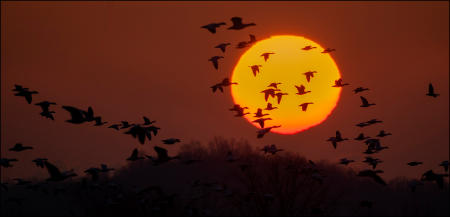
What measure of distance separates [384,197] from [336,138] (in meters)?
103

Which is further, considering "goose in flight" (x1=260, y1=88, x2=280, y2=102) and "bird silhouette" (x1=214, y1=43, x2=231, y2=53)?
"goose in flight" (x1=260, y1=88, x2=280, y2=102)

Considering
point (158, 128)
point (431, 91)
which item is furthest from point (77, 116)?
point (431, 91)

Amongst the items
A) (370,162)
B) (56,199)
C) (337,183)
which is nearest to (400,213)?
(337,183)

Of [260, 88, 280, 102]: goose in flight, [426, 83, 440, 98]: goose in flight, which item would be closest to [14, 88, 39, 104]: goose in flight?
[260, 88, 280, 102]: goose in flight

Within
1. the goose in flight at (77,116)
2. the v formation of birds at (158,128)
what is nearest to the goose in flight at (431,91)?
the v formation of birds at (158,128)

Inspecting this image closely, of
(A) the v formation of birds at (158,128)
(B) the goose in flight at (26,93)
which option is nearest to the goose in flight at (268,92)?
(A) the v formation of birds at (158,128)

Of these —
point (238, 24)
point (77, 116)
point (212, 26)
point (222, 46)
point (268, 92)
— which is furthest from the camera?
point (268, 92)

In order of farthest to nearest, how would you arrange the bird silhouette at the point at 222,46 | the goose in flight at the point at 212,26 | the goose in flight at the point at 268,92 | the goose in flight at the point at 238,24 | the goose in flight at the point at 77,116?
1. the goose in flight at the point at 268,92
2. the bird silhouette at the point at 222,46
3. the goose in flight at the point at 238,24
4. the goose in flight at the point at 212,26
5. the goose in flight at the point at 77,116

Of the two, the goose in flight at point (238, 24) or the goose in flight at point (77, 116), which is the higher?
the goose in flight at point (238, 24)

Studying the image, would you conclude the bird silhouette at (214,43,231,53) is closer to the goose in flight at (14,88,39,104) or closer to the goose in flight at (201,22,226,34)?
the goose in flight at (201,22,226,34)

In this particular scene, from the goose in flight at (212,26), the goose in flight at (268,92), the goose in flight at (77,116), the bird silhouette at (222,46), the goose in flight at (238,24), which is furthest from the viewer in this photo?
the goose in flight at (268,92)

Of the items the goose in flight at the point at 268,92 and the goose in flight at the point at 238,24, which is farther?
the goose in flight at the point at 268,92

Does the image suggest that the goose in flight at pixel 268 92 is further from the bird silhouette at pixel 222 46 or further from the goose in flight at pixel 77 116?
the goose in flight at pixel 77 116

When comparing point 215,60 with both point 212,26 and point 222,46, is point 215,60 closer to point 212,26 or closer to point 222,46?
point 222,46
